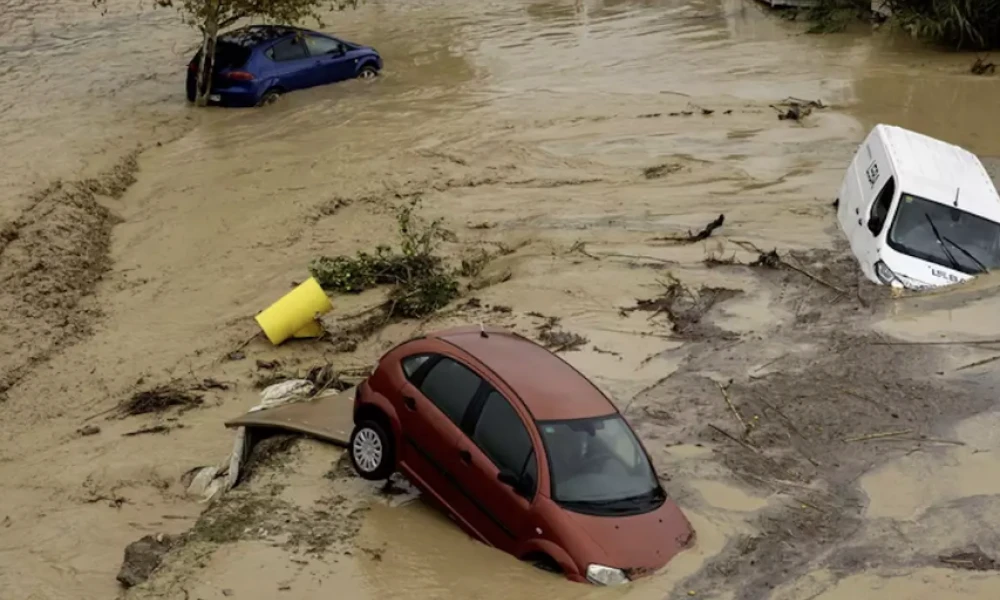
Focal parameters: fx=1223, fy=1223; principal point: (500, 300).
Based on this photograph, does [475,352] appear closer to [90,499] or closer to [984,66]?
[90,499]

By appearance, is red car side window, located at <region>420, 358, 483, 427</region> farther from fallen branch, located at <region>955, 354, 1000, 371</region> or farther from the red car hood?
fallen branch, located at <region>955, 354, 1000, 371</region>

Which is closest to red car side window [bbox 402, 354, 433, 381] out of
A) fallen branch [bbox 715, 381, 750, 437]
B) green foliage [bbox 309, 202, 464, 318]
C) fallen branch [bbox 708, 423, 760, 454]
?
fallen branch [bbox 708, 423, 760, 454]

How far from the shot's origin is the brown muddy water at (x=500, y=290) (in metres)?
8.82

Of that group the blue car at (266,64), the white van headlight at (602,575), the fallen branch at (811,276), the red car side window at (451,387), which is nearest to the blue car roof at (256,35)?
the blue car at (266,64)

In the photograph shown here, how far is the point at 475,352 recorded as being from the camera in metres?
A: 9.06

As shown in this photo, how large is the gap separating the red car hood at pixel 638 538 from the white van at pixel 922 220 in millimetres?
Answer: 5703

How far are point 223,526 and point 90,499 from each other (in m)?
2.11

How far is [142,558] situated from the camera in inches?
361

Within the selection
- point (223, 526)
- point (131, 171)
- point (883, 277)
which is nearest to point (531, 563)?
point (223, 526)

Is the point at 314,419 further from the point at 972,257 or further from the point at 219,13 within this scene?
the point at 219,13

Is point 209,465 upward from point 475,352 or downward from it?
downward

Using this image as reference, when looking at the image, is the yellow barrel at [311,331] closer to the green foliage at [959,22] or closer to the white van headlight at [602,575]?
the white van headlight at [602,575]

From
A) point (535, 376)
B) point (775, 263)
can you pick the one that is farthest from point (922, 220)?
point (535, 376)

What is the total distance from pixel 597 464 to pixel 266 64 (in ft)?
47.6
